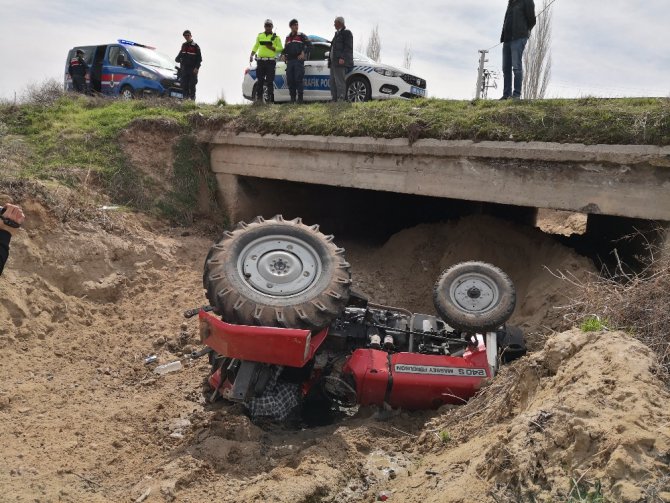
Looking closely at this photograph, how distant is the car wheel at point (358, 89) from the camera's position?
11883 millimetres

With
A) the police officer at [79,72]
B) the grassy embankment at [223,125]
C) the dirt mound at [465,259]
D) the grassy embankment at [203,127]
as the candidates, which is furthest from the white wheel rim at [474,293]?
the police officer at [79,72]

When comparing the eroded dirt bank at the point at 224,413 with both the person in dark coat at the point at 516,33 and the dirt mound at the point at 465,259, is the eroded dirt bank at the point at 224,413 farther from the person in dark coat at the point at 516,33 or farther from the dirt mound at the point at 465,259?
the person in dark coat at the point at 516,33

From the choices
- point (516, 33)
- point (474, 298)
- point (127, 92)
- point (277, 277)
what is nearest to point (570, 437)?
point (474, 298)

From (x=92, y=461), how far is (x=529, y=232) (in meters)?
6.23

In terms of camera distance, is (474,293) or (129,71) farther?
(129,71)

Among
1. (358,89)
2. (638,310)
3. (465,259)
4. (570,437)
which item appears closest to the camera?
(570,437)

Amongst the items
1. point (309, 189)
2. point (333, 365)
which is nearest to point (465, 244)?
point (309, 189)

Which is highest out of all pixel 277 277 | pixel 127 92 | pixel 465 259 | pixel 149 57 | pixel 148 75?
pixel 149 57

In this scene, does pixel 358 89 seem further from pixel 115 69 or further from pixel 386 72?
pixel 115 69

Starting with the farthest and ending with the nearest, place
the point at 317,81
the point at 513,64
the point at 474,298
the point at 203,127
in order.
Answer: the point at 317,81
the point at 203,127
the point at 513,64
the point at 474,298

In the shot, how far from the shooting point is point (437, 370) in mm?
4773

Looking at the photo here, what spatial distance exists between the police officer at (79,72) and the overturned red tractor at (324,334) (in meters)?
12.2

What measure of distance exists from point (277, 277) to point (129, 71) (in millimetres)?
12371

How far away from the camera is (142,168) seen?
955 centimetres
